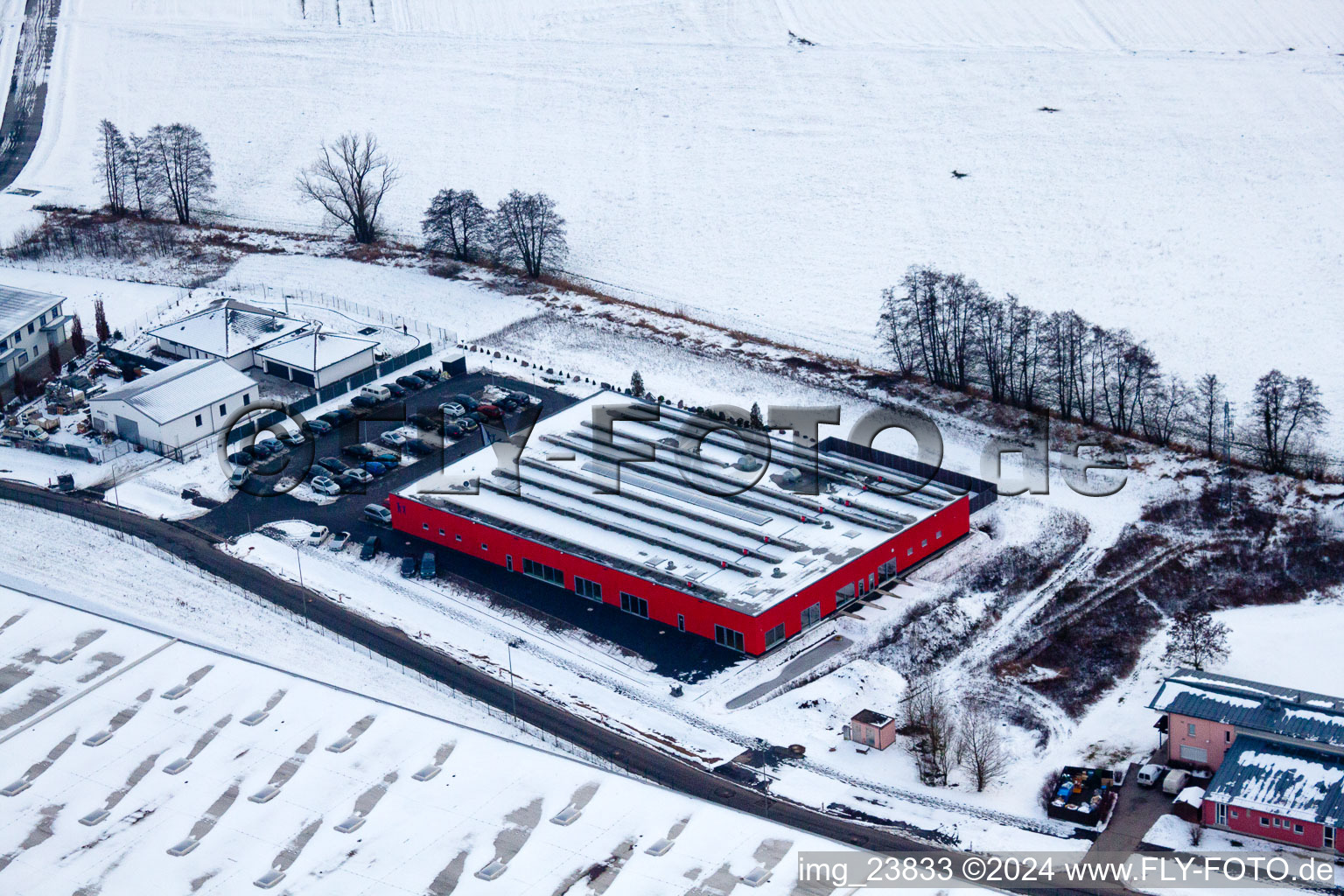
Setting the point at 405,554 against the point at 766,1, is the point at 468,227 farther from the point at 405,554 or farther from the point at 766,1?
the point at 766,1

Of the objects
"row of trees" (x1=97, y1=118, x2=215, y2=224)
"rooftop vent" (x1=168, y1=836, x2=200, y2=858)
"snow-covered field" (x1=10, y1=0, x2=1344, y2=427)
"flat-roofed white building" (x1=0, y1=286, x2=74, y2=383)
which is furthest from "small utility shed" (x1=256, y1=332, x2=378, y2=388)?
"rooftop vent" (x1=168, y1=836, x2=200, y2=858)

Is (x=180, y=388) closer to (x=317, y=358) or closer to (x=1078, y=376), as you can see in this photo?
(x=317, y=358)

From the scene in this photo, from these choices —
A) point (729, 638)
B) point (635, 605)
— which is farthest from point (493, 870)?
point (635, 605)

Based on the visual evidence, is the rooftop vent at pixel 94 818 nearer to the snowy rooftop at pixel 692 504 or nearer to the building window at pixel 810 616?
the snowy rooftop at pixel 692 504

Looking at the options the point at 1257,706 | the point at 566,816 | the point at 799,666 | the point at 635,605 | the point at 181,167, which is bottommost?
the point at 799,666

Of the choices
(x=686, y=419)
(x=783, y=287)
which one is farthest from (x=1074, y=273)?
(x=686, y=419)
